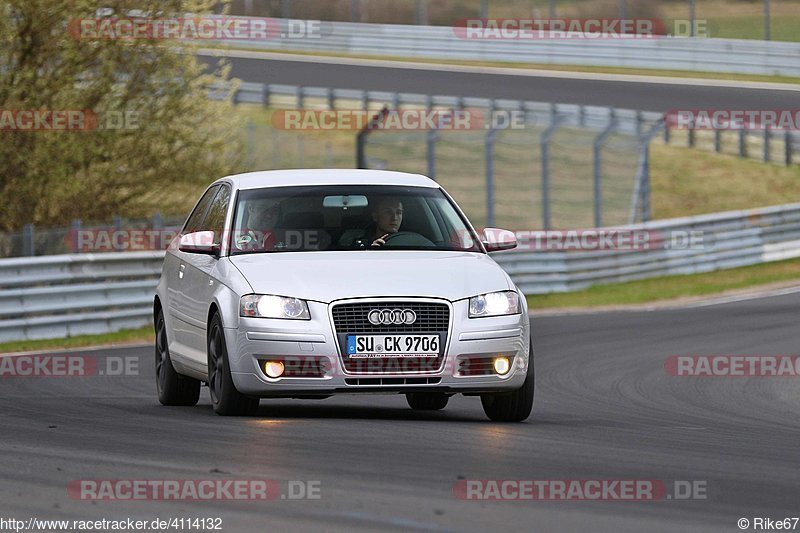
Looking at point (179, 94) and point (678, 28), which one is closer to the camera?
point (179, 94)

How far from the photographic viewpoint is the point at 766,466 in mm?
8477

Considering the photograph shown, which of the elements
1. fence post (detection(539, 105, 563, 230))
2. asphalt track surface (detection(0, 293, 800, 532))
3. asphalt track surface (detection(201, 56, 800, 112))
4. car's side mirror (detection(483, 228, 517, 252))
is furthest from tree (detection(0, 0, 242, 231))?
asphalt track surface (detection(201, 56, 800, 112))

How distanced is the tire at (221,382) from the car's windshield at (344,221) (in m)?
0.61

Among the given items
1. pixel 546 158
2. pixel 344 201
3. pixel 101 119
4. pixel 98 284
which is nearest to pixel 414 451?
pixel 344 201

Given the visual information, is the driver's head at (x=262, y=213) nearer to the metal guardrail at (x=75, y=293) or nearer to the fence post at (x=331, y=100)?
the metal guardrail at (x=75, y=293)

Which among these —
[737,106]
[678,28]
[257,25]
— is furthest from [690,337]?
[257,25]

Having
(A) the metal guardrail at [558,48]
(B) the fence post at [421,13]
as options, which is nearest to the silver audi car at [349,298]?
(A) the metal guardrail at [558,48]

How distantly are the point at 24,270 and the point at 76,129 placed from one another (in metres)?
5.22

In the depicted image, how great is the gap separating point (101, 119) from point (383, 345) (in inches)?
612

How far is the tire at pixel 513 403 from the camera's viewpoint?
413 inches

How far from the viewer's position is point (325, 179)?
1115 cm

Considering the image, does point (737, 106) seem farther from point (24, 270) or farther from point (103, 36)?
point (24, 270)

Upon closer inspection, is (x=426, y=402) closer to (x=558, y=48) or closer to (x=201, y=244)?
(x=201, y=244)

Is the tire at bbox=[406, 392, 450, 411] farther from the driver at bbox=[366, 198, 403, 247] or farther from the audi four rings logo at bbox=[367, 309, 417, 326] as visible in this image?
the audi four rings logo at bbox=[367, 309, 417, 326]
